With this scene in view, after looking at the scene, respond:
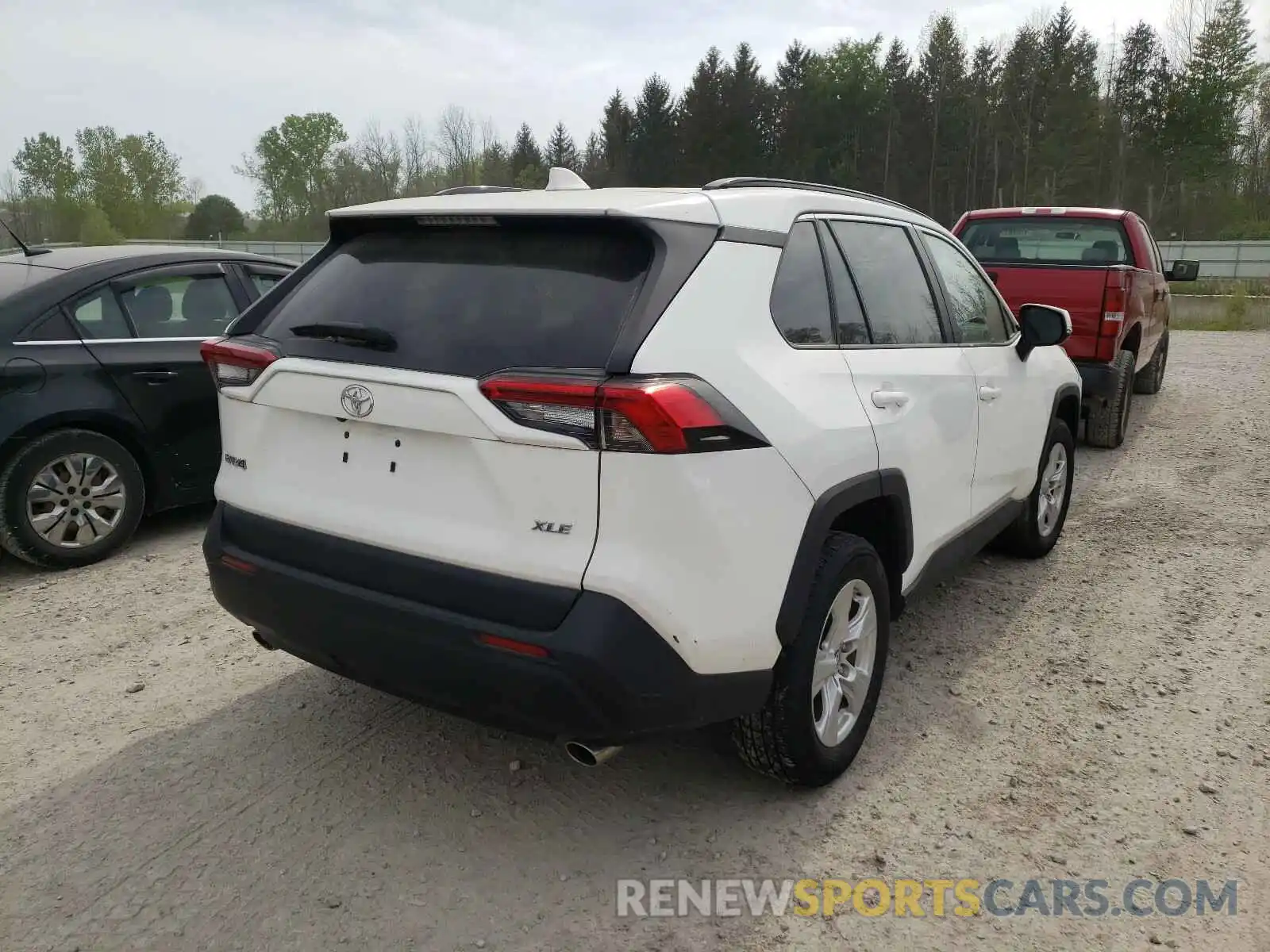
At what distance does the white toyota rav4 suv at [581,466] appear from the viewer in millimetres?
2246

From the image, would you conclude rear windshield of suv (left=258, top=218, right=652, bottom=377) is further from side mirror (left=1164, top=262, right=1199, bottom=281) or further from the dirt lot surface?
side mirror (left=1164, top=262, right=1199, bottom=281)

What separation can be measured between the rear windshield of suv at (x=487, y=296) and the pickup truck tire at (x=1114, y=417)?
6641mm

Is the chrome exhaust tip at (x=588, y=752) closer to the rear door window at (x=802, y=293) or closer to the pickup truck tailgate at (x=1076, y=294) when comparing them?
the rear door window at (x=802, y=293)

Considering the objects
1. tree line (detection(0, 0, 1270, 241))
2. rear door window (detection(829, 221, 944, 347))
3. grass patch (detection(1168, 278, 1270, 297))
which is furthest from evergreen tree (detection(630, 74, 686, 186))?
rear door window (detection(829, 221, 944, 347))

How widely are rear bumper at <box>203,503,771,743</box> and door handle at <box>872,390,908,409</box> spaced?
102 cm

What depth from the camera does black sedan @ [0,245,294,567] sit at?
15.6ft

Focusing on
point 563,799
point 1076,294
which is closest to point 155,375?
point 563,799

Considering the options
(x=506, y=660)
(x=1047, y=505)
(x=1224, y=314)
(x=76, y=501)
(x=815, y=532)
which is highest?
(x=815, y=532)

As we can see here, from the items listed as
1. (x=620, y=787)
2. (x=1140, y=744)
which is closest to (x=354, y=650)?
(x=620, y=787)

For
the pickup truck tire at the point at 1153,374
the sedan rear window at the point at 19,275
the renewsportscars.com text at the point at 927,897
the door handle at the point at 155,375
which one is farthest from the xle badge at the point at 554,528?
the pickup truck tire at the point at 1153,374

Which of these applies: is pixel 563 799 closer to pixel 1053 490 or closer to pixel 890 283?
pixel 890 283

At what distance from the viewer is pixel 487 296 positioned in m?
2.49

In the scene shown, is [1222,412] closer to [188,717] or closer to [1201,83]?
[188,717]

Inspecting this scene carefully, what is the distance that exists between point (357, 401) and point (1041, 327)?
3.30 meters
